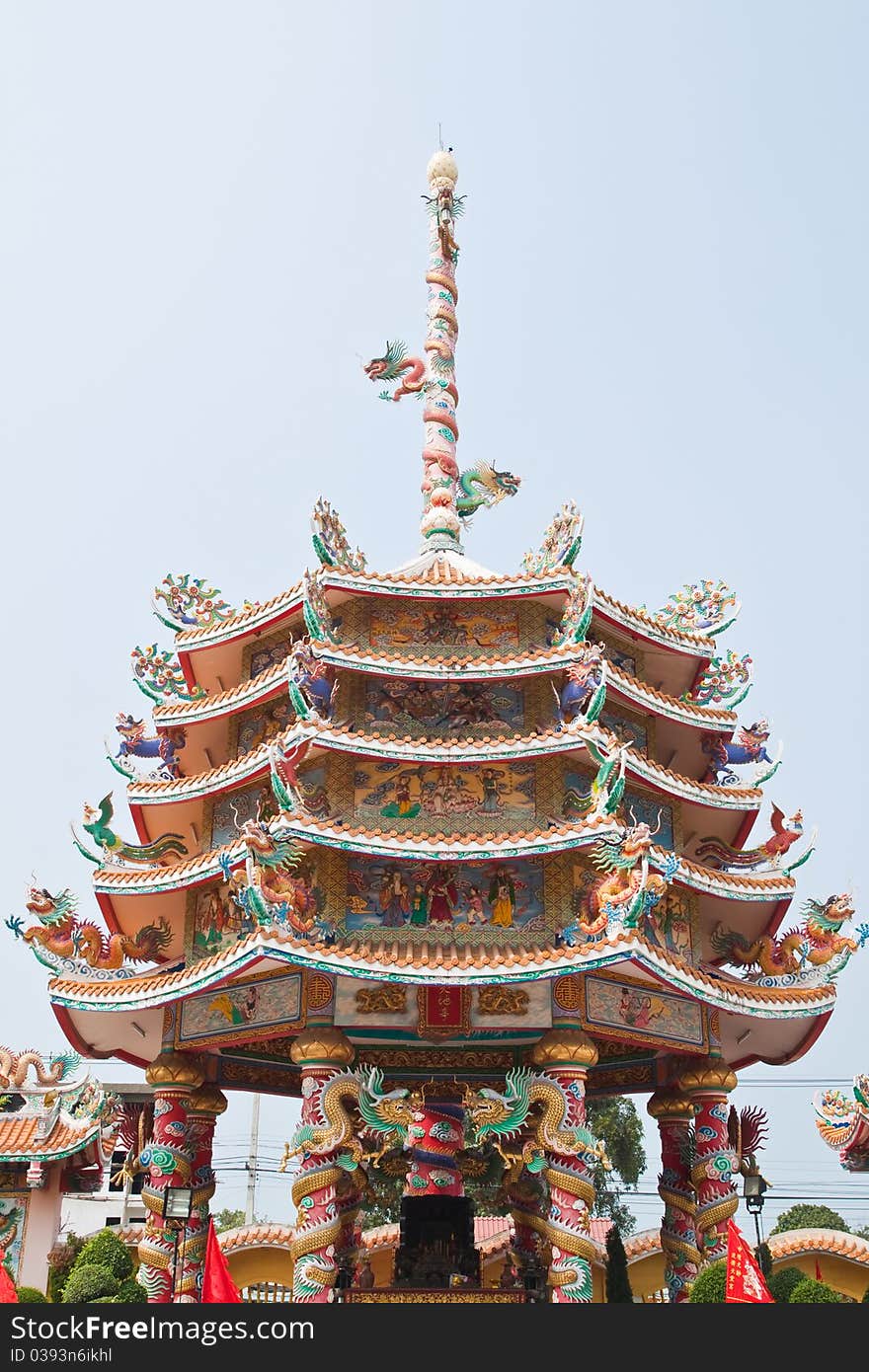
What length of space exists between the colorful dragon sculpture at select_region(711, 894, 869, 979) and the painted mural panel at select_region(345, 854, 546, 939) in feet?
13.7

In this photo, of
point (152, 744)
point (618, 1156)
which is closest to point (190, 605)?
point (152, 744)

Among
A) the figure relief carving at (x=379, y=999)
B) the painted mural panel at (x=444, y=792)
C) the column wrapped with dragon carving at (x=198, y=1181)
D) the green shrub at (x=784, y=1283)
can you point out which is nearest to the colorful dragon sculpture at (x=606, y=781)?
the painted mural panel at (x=444, y=792)

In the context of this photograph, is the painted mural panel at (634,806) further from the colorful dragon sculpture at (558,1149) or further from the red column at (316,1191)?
the red column at (316,1191)

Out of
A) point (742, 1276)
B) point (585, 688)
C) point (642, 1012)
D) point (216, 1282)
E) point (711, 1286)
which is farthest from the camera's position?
point (642, 1012)

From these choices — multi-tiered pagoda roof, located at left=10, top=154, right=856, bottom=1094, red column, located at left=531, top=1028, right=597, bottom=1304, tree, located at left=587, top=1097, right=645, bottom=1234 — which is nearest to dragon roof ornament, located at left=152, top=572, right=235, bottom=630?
multi-tiered pagoda roof, located at left=10, top=154, right=856, bottom=1094

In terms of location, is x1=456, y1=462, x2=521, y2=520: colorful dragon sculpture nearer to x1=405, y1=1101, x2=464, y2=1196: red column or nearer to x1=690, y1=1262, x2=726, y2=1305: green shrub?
x1=405, y1=1101, x2=464, y2=1196: red column

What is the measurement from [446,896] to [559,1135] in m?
3.35

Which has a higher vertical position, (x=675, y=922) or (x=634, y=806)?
(x=634, y=806)

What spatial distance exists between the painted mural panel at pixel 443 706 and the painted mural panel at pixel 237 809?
1.89 metres

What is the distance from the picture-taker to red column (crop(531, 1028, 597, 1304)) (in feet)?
48.1

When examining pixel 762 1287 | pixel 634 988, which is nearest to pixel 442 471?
pixel 634 988

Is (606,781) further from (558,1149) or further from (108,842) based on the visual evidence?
(108,842)

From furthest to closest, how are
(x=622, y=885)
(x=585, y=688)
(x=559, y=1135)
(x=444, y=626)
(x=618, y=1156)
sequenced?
(x=618, y=1156), (x=444, y=626), (x=585, y=688), (x=622, y=885), (x=559, y=1135)

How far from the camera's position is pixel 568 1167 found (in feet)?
49.5
